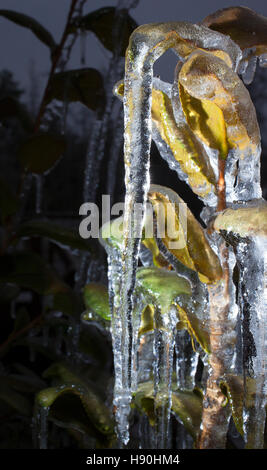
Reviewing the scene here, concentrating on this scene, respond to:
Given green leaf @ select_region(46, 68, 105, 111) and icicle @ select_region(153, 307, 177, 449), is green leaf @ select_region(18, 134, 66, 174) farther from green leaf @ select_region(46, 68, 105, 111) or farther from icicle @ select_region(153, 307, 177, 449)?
icicle @ select_region(153, 307, 177, 449)

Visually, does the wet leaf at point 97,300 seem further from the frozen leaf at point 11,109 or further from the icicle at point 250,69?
the frozen leaf at point 11,109

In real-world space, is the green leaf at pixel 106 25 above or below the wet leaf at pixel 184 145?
above

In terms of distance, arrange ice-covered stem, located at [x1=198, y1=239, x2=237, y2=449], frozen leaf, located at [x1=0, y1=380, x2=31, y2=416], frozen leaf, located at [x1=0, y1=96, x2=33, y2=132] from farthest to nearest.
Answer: frozen leaf, located at [x1=0, y1=96, x2=33, y2=132] → frozen leaf, located at [x1=0, y1=380, x2=31, y2=416] → ice-covered stem, located at [x1=198, y1=239, x2=237, y2=449]

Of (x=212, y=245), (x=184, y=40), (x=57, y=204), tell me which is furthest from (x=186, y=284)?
Result: (x=57, y=204)

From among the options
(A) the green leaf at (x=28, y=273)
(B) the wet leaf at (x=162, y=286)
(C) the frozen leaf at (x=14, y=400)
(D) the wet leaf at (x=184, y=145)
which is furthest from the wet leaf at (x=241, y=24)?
(C) the frozen leaf at (x=14, y=400)

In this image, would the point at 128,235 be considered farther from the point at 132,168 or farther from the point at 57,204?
the point at 57,204

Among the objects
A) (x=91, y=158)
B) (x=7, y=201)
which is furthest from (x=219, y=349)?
(x=91, y=158)

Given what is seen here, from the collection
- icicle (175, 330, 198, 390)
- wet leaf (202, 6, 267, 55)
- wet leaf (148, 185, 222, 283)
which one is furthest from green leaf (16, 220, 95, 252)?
wet leaf (202, 6, 267, 55)
